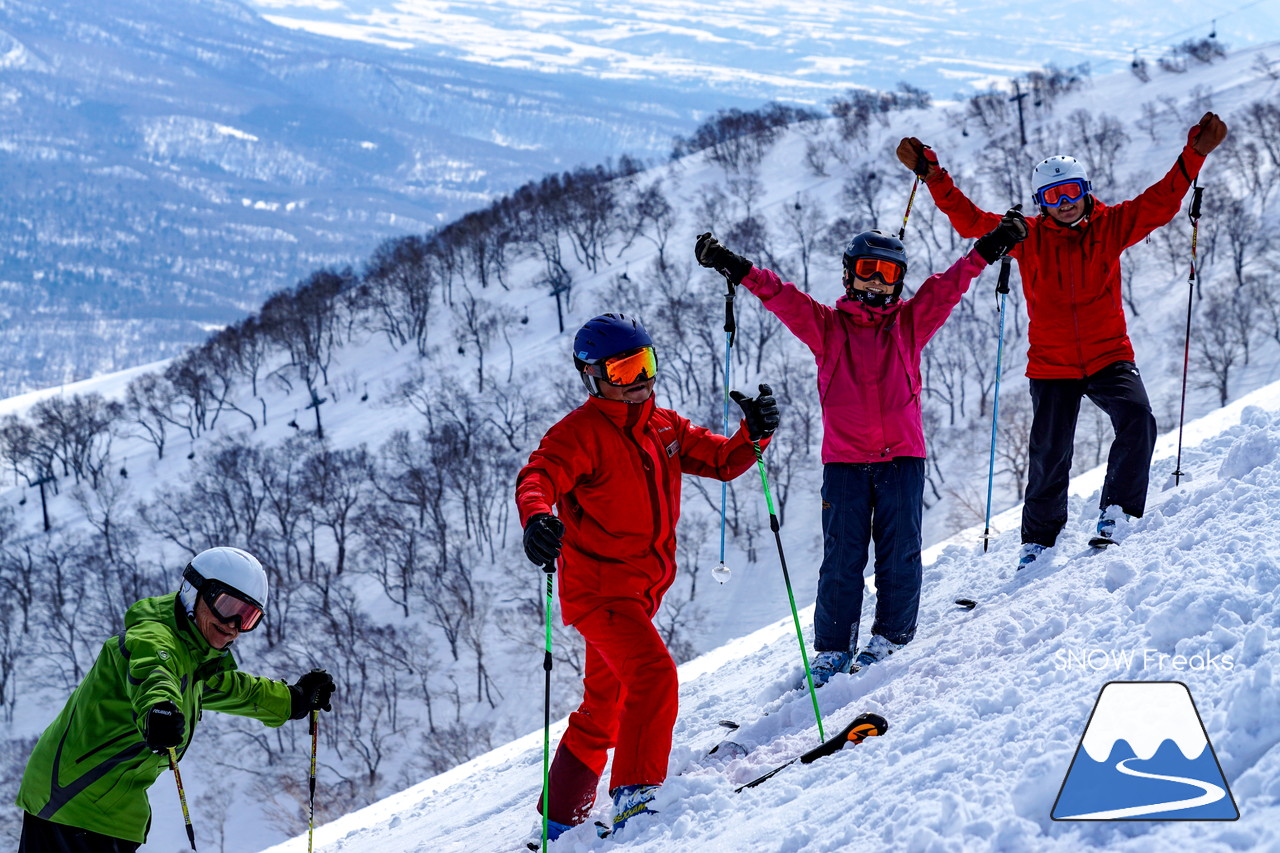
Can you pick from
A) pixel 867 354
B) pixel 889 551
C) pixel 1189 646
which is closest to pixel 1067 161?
pixel 867 354

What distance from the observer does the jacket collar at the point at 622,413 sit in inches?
206

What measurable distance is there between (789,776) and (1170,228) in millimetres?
73923

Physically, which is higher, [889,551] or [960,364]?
[889,551]

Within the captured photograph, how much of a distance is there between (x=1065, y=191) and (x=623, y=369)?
10.2 ft

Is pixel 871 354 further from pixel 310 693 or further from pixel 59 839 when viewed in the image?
pixel 59 839

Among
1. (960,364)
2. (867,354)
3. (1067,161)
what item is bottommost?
(960,364)

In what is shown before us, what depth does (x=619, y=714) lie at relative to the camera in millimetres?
5414

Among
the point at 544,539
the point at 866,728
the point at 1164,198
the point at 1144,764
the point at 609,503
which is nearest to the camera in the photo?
the point at 1144,764

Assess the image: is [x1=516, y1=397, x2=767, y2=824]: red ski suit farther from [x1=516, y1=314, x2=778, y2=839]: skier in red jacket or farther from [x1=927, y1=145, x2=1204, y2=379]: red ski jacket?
[x1=927, y1=145, x2=1204, y2=379]: red ski jacket

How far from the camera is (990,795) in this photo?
3566mm

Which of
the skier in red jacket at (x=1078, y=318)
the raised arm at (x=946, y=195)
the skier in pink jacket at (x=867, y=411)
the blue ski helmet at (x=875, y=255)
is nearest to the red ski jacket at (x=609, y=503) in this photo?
the skier in pink jacket at (x=867, y=411)

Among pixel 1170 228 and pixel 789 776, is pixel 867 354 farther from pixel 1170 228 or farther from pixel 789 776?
pixel 1170 228

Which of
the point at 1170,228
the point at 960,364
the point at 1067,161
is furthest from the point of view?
the point at 1170,228

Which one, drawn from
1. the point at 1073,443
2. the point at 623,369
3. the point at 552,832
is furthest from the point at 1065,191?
the point at 552,832
